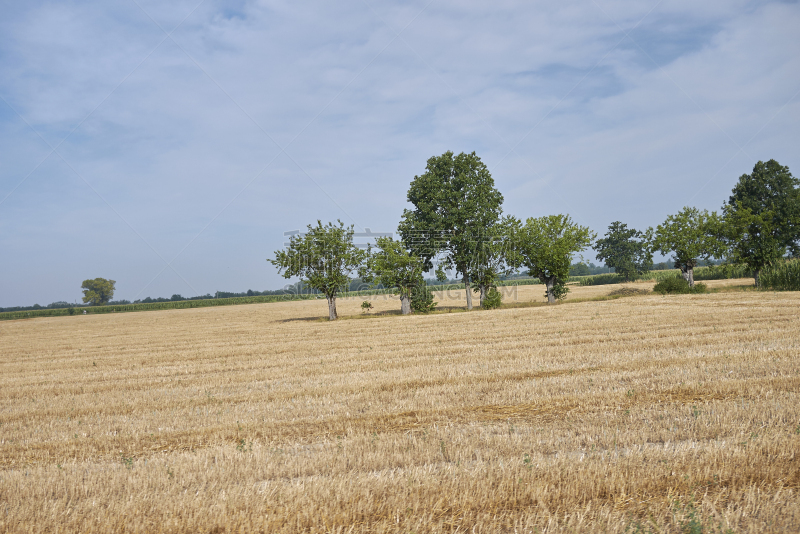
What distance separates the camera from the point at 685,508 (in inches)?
161

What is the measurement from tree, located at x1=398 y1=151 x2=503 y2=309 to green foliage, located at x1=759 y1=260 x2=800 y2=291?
24042mm

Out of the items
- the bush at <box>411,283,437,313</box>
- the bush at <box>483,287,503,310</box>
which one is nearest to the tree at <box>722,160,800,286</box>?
the bush at <box>483,287,503,310</box>

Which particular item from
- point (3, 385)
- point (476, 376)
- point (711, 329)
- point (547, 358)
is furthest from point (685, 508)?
point (3, 385)

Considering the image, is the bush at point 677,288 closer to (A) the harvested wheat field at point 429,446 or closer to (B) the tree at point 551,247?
(B) the tree at point 551,247

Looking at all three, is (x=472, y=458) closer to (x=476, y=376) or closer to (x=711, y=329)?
(x=476, y=376)

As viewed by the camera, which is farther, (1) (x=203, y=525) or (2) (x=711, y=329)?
(2) (x=711, y=329)

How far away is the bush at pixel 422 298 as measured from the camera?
42.5 m

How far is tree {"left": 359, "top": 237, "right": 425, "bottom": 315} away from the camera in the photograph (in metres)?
40.9

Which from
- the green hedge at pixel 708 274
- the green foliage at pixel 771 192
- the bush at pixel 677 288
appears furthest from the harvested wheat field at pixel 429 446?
the green foliage at pixel 771 192

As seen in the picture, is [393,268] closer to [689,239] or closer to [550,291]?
[550,291]

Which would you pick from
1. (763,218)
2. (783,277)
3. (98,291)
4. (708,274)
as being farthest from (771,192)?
(98,291)

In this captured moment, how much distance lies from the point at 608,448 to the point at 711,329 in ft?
45.4

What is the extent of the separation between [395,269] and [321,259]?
6.82 metres

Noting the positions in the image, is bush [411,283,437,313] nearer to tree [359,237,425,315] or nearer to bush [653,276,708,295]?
tree [359,237,425,315]
